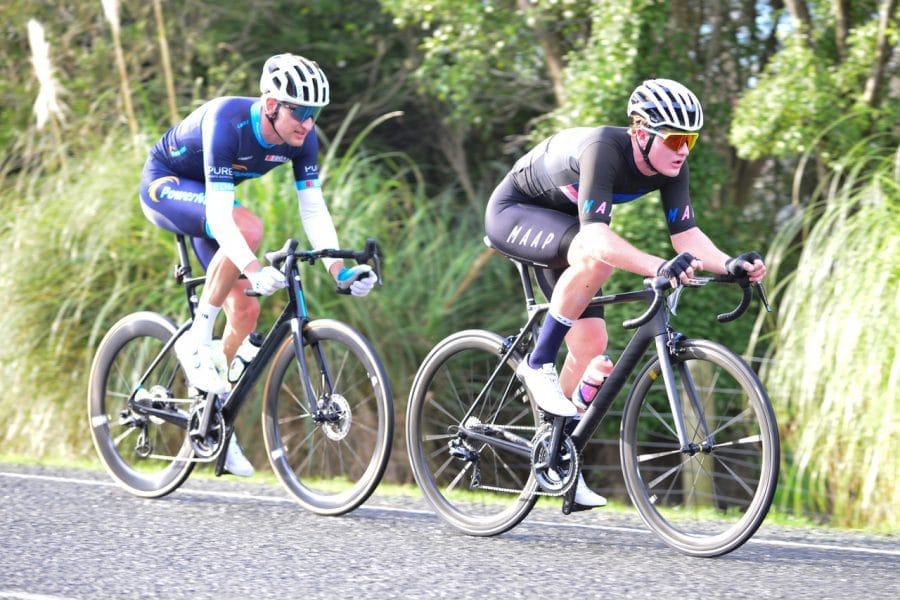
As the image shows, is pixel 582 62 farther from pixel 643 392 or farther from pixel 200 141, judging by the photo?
pixel 643 392

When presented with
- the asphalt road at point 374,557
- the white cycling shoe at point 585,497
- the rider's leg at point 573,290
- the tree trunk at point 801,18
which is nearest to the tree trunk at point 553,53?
the tree trunk at point 801,18

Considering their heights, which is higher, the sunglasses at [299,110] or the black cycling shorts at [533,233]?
the sunglasses at [299,110]

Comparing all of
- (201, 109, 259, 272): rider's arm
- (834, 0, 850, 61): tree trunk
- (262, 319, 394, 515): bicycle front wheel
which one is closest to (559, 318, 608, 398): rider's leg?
(262, 319, 394, 515): bicycle front wheel

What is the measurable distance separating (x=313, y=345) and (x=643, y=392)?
1.62m

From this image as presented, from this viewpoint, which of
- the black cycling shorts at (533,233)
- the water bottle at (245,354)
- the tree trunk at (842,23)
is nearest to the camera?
the black cycling shorts at (533,233)

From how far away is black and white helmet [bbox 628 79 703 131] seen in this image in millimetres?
5094

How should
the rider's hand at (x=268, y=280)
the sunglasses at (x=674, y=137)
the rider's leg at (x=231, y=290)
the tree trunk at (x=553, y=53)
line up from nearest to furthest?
the sunglasses at (x=674, y=137)
the rider's hand at (x=268, y=280)
the rider's leg at (x=231, y=290)
the tree trunk at (x=553, y=53)

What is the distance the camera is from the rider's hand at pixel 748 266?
4848 millimetres

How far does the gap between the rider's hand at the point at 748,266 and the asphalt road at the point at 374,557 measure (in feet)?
3.69

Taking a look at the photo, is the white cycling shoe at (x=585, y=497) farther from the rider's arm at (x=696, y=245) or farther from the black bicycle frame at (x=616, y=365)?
the rider's arm at (x=696, y=245)

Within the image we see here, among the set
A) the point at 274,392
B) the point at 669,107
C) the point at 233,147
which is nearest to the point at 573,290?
the point at 669,107

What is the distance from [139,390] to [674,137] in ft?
10.8

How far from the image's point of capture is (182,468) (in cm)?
659

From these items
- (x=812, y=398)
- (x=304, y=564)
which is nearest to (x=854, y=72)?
(x=812, y=398)
